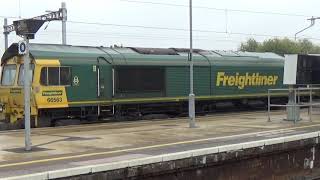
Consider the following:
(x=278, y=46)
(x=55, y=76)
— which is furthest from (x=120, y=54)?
(x=278, y=46)

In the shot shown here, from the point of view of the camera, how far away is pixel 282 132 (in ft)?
48.4

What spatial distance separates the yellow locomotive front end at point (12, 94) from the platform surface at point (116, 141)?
3883 mm

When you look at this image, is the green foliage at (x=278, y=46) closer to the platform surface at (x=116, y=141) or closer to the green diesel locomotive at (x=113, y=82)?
the green diesel locomotive at (x=113, y=82)

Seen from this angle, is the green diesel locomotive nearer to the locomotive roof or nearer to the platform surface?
the locomotive roof

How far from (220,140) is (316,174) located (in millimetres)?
2878

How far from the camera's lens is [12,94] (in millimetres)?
20406

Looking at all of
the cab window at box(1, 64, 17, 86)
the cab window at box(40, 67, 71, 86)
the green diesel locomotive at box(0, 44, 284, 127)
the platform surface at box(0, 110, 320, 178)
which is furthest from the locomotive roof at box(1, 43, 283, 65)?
the platform surface at box(0, 110, 320, 178)

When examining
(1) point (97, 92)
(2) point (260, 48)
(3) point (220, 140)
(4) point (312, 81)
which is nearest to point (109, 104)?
(1) point (97, 92)

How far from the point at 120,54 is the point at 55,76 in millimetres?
3335

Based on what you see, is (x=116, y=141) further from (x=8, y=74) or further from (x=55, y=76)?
(x=8, y=74)

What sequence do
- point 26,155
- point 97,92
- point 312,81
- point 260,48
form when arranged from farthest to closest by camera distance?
point 260,48, point 97,92, point 312,81, point 26,155

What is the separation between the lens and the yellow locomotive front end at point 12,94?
65.1 ft

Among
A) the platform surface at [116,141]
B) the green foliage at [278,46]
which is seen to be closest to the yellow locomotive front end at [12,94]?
the platform surface at [116,141]

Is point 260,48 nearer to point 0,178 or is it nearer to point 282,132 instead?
point 282,132
